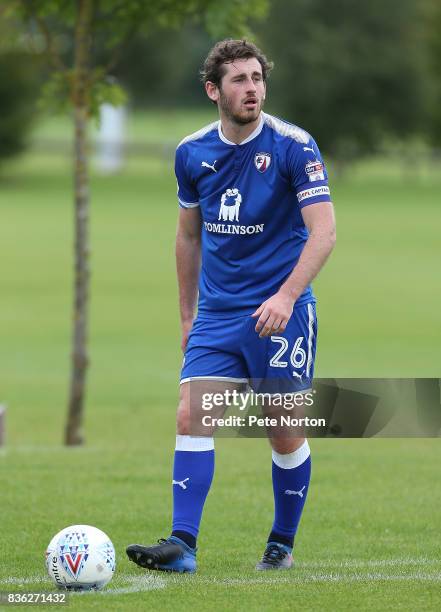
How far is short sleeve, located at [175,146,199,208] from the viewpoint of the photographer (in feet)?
22.5

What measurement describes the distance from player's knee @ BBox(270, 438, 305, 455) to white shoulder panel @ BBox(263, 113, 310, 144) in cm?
144

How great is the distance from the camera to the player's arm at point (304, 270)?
634 centimetres

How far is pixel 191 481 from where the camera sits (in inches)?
259

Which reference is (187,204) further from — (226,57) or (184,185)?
(226,57)

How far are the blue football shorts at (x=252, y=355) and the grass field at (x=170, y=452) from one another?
92cm

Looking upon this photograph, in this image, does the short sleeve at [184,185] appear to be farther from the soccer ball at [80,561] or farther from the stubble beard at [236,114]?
the soccer ball at [80,561]

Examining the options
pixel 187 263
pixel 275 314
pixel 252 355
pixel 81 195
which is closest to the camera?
pixel 275 314

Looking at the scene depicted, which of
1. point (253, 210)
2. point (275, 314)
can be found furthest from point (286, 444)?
point (253, 210)

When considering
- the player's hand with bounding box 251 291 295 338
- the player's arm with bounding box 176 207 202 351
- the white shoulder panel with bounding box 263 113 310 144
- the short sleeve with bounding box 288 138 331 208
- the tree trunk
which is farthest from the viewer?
the tree trunk

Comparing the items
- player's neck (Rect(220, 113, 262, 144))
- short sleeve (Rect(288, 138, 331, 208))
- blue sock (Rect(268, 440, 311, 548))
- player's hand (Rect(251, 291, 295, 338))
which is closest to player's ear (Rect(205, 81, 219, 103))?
player's neck (Rect(220, 113, 262, 144))

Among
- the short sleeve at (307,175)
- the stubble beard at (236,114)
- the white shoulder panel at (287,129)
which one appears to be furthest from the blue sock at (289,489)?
the stubble beard at (236,114)

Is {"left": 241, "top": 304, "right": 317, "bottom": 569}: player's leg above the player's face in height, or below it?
below

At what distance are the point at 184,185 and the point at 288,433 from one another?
1.32 meters

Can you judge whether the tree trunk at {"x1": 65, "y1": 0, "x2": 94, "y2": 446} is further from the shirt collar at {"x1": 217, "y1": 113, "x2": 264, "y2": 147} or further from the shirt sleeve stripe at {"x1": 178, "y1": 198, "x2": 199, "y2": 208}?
the shirt collar at {"x1": 217, "y1": 113, "x2": 264, "y2": 147}
